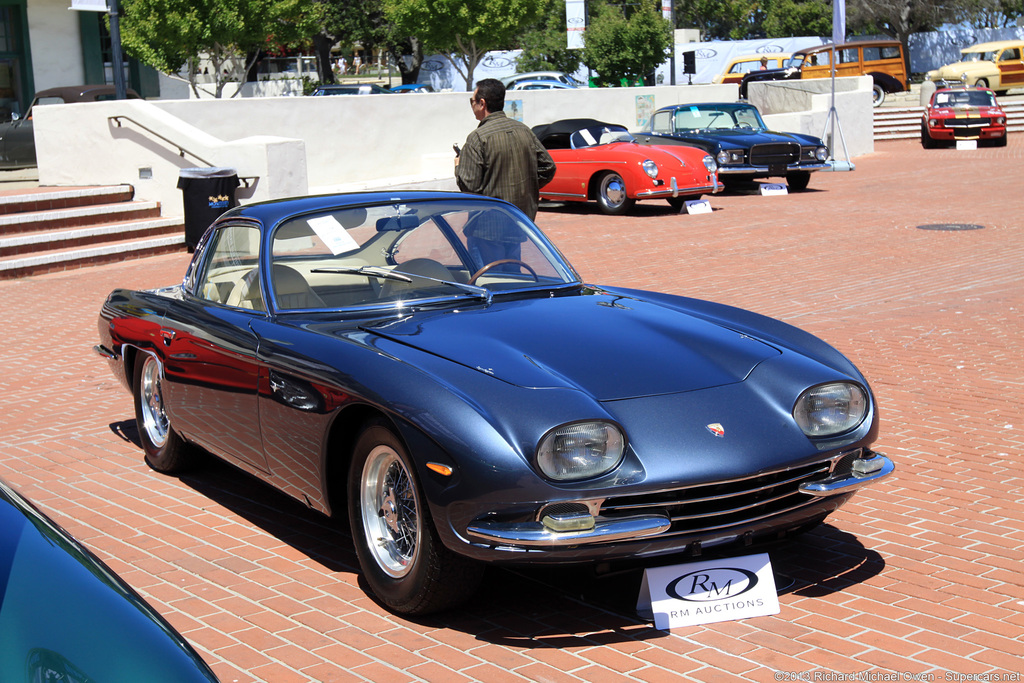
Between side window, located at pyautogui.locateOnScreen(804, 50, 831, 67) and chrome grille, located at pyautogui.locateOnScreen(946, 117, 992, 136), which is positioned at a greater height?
side window, located at pyautogui.locateOnScreen(804, 50, 831, 67)

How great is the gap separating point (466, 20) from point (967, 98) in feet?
45.7

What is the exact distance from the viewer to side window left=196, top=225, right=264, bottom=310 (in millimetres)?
4711

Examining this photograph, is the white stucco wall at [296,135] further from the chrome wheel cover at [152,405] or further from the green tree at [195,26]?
the chrome wheel cover at [152,405]

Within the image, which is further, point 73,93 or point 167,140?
point 73,93

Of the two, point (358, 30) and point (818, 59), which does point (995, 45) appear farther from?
point (358, 30)

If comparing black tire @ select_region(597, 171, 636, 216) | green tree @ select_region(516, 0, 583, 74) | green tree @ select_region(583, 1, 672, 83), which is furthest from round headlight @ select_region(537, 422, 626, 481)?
green tree @ select_region(516, 0, 583, 74)

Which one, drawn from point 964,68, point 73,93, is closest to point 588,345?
point 73,93

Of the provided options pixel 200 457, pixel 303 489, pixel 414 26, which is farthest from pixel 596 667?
pixel 414 26

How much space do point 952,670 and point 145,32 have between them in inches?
1097

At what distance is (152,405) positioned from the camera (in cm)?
560

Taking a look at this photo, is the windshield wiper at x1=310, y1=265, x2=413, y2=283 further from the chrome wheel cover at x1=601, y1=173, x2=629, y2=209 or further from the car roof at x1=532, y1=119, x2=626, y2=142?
the car roof at x1=532, y1=119, x2=626, y2=142

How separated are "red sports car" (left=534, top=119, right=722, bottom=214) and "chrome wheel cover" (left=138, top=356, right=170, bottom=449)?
37.5ft

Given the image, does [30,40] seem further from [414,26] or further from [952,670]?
[952,670]

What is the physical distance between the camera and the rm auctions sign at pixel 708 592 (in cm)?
357
